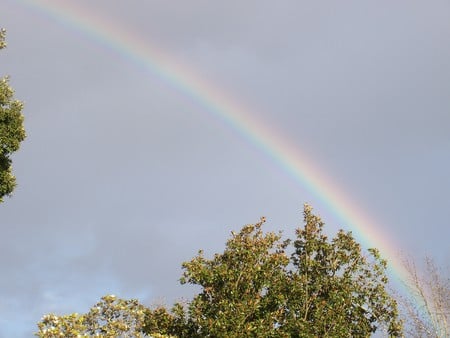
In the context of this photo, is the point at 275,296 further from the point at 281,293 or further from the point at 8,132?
the point at 8,132

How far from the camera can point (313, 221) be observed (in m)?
25.3

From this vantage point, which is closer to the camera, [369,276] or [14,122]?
[14,122]

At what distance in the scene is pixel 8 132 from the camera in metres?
20.8

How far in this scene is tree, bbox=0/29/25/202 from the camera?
20.7 m

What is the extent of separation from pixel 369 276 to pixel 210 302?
731 cm

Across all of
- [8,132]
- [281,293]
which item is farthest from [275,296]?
[8,132]

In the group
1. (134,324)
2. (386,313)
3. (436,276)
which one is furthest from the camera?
(436,276)

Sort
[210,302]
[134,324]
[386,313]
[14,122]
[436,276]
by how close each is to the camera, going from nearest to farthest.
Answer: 1. [14,122]
2. [210,302]
3. [386,313]
4. [134,324]
5. [436,276]

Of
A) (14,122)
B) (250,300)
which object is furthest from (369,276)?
(14,122)

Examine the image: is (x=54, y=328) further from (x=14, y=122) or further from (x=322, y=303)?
(x=322, y=303)

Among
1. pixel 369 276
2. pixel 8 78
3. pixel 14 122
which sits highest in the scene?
pixel 8 78

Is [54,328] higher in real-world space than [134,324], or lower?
lower

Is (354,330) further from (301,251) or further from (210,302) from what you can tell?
(210,302)

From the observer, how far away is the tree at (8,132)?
20688mm
